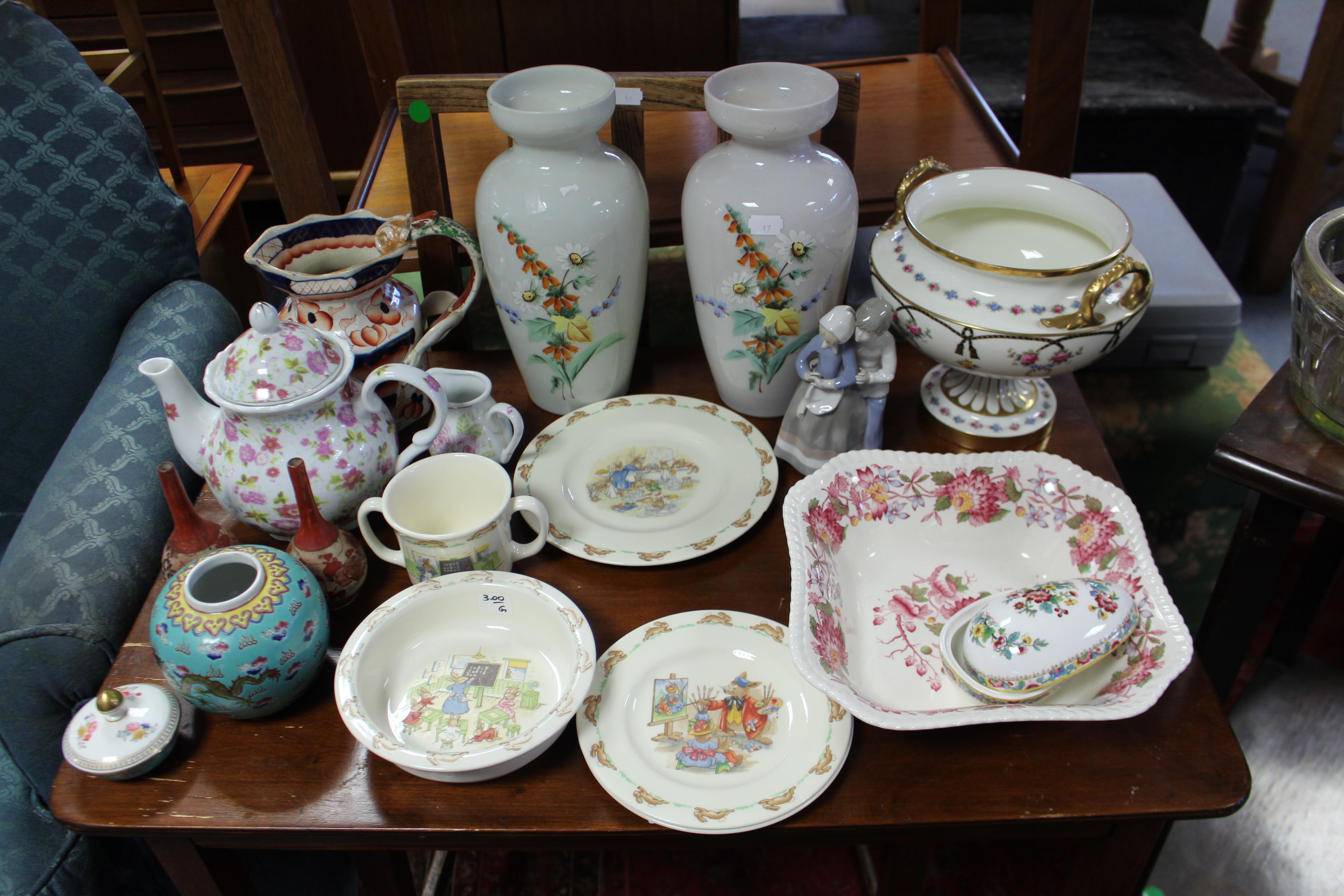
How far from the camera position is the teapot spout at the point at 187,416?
2.76 feet

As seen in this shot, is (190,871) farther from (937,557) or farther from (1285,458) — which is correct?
(1285,458)

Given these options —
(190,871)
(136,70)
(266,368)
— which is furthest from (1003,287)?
(136,70)

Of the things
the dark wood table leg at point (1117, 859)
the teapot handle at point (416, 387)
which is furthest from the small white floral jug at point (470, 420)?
the dark wood table leg at point (1117, 859)

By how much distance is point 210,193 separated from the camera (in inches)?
77.5

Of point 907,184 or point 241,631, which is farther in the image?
point 907,184

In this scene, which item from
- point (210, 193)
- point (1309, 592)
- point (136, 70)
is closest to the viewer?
point (1309, 592)

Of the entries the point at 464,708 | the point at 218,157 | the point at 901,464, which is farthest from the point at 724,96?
the point at 218,157

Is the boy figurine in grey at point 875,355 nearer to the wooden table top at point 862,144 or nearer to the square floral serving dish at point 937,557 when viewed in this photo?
the square floral serving dish at point 937,557

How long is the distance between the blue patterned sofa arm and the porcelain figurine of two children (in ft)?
2.27

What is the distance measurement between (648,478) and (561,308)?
0.70 feet

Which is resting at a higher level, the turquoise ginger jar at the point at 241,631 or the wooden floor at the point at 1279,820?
the turquoise ginger jar at the point at 241,631

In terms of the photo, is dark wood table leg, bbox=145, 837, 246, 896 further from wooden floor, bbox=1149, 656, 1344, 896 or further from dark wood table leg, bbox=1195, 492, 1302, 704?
wooden floor, bbox=1149, 656, 1344, 896

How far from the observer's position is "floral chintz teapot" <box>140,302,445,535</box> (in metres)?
0.80

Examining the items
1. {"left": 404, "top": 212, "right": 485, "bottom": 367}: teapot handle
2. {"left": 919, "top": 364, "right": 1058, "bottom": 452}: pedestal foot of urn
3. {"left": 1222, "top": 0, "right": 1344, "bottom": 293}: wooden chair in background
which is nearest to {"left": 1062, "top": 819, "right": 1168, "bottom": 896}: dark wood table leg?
{"left": 919, "top": 364, "right": 1058, "bottom": 452}: pedestal foot of urn
